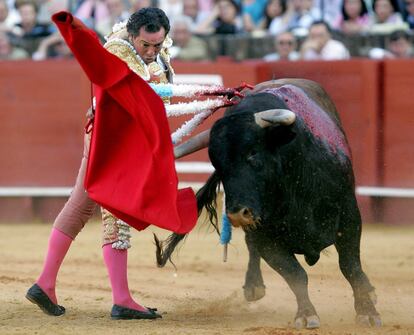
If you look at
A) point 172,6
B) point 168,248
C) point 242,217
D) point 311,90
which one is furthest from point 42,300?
point 172,6

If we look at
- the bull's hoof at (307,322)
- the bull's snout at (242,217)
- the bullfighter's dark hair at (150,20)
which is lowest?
the bull's hoof at (307,322)

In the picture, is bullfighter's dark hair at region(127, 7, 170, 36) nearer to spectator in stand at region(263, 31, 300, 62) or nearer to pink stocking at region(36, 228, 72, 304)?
pink stocking at region(36, 228, 72, 304)

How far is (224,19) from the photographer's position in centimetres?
987

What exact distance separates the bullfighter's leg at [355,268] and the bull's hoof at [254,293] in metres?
0.71

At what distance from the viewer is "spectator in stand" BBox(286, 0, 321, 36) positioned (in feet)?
31.4

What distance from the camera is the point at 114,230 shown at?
16.1 ft

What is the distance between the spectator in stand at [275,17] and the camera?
32.0ft

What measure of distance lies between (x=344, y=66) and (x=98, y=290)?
11.8 ft

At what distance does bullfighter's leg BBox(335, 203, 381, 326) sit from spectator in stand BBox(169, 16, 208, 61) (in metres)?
4.55

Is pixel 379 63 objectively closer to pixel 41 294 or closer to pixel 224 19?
pixel 224 19

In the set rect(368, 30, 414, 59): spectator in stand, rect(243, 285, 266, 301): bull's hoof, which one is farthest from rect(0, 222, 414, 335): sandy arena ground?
rect(368, 30, 414, 59): spectator in stand

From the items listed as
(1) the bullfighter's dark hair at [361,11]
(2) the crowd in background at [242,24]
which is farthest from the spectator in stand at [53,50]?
(1) the bullfighter's dark hair at [361,11]

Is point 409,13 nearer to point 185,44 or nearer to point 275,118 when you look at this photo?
point 185,44

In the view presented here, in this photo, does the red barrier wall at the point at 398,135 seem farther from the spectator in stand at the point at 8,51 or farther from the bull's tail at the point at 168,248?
the bull's tail at the point at 168,248
